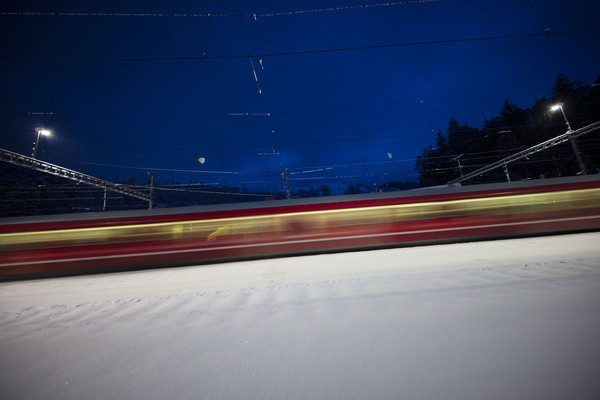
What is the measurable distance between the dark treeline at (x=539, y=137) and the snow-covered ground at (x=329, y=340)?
45.1ft

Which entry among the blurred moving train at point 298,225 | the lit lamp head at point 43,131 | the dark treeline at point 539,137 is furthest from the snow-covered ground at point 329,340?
the dark treeline at point 539,137

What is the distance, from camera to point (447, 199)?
536 centimetres

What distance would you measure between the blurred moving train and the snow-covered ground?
2.21 m

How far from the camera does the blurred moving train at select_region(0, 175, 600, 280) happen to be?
4688 mm

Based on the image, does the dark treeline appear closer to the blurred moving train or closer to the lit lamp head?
the blurred moving train

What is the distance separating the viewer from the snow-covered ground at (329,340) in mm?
1036

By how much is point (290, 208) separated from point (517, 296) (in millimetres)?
4100

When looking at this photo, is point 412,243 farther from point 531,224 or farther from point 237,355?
point 237,355

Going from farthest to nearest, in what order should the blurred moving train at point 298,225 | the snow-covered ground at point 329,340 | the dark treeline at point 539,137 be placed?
the dark treeline at point 539,137
the blurred moving train at point 298,225
the snow-covered ground at point 329,340

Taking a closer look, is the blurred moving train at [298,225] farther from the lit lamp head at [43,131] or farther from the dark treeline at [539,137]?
the dark treeline at [539,137]

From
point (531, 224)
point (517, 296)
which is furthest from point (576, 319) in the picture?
point (531, 224)

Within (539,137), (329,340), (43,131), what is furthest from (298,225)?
(539,137)

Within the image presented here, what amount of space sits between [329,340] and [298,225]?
378cm

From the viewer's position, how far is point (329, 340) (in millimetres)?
1429
